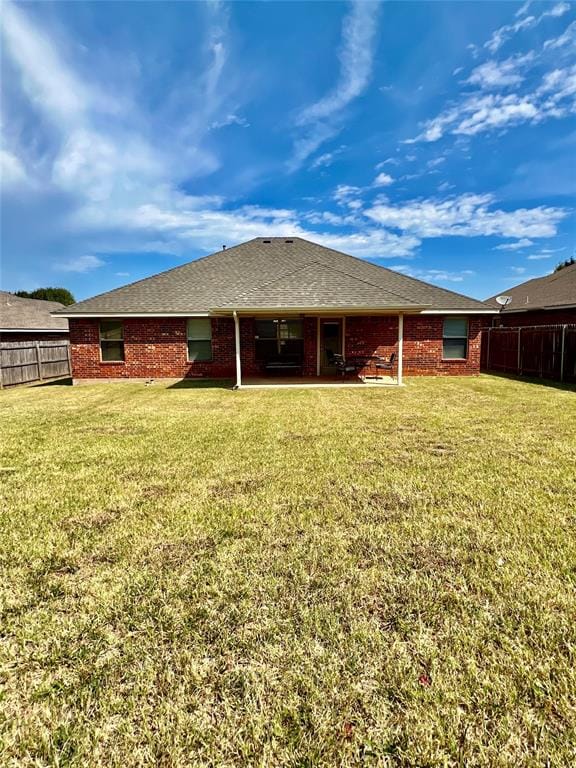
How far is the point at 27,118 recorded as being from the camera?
48.6ft

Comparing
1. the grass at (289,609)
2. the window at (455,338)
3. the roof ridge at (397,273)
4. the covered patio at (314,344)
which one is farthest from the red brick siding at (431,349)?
the grass at (289,609)

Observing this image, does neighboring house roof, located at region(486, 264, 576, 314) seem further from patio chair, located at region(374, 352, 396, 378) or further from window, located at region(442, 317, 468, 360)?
patio chair, located at region(374, 352, 396, 378)

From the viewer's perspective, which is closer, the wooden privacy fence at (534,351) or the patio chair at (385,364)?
the wooden privacy fence at (534,351)

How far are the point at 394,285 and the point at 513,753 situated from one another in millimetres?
15876

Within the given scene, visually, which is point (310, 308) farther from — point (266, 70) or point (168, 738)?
point (168, 738)

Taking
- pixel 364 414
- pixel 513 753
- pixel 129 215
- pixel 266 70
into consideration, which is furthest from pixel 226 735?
pixel 129 215

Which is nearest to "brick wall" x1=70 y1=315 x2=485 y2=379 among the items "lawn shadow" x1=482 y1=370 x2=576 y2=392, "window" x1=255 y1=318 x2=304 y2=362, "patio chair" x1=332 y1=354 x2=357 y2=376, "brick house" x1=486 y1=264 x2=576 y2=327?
"window" x1=255 y1=318 x2=304 y2=362

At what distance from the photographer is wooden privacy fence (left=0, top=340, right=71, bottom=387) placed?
14656 millimetres

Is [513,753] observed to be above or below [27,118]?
below

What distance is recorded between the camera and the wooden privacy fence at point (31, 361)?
14.7m

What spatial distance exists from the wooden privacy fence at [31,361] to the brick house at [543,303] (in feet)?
64.6

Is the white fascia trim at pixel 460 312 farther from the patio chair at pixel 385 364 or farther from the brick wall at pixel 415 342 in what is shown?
the patio chair at pixel 385 364

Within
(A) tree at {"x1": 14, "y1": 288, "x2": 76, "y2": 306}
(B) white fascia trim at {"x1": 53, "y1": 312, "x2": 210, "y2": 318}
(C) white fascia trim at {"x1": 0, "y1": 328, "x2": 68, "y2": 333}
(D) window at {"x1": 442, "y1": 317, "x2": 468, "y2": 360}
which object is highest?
(A) tree at {"x1": 14, "y1": 288, "x2": 76, "y2": 306}

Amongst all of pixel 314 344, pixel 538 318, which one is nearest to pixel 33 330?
pixel 314 344
